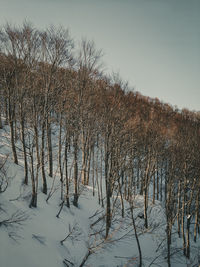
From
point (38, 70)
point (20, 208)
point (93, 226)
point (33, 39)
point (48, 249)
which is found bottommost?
point (93, 226)

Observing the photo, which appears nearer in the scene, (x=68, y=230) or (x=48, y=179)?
(x=68, y=230)

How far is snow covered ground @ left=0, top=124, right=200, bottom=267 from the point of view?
5230 millimetres

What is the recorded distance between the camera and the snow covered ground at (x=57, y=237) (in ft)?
17.2

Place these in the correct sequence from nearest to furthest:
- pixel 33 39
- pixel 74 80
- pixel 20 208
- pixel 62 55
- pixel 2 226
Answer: pixel 2 226 → pixel 20 208 → pixel 33 39 → pixel 62 55 → pixel 74 80

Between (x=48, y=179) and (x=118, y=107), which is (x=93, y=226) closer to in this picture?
(x=48, y=179)

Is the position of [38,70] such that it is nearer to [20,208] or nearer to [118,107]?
[118,107]

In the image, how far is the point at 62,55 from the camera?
26.2ft

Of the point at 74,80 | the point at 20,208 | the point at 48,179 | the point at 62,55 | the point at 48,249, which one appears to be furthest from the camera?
the point at 48,179

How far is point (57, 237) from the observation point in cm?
687

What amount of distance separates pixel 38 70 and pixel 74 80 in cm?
264

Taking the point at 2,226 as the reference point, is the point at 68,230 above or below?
below

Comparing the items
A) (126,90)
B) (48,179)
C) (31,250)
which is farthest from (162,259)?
(126,90)

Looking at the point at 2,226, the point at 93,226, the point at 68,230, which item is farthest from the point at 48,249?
the point at 93,226

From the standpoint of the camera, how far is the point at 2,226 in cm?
528
